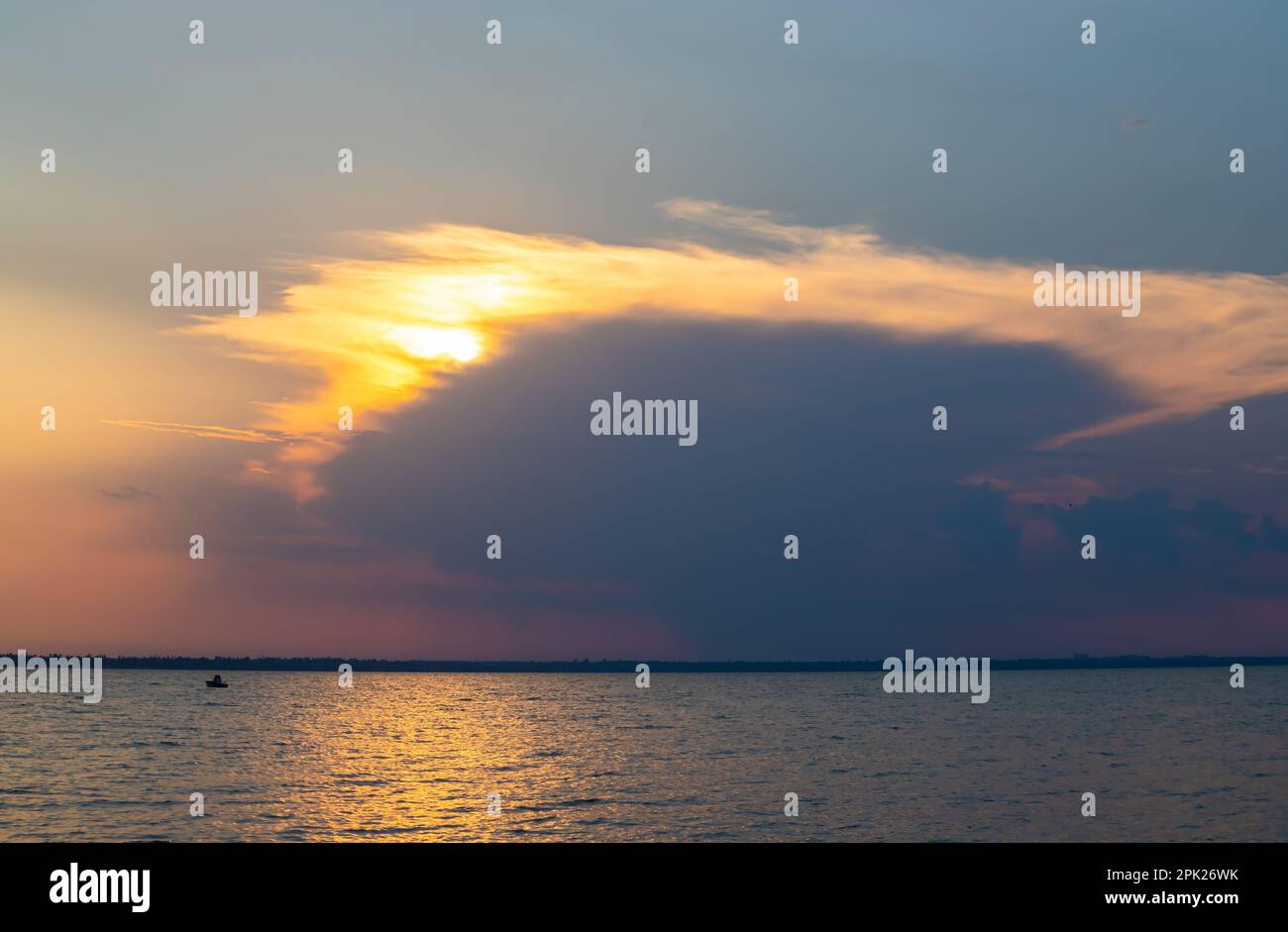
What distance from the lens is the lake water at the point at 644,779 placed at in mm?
50125

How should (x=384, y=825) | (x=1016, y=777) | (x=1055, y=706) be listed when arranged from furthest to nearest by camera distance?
(x=1055, y=706) < (x=1016, y=777) < (x=384, y=825)

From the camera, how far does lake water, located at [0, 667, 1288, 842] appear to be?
50.1 m

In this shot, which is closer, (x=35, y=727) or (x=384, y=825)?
(x=384, y=825)

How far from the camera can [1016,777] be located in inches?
2862

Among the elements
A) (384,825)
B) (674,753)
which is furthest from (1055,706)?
(384,825)

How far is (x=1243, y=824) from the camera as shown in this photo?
51656 millimetres

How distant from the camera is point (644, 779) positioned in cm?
7006

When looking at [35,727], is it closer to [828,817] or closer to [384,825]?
[384,825]

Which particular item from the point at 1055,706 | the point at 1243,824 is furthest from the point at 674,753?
the point at 1055,706
